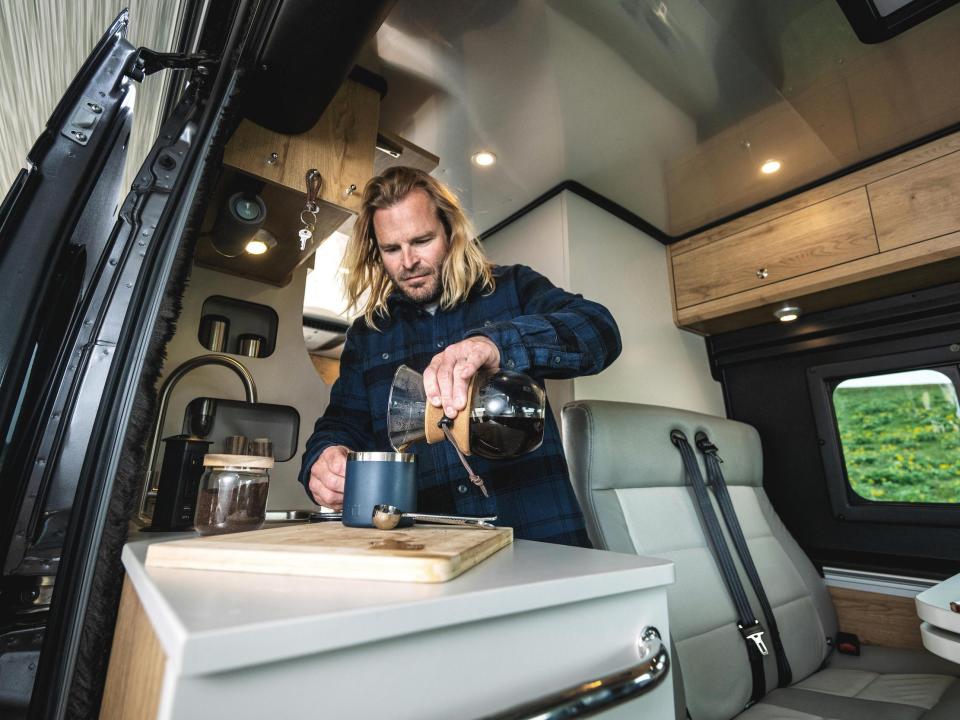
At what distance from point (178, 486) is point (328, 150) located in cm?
93

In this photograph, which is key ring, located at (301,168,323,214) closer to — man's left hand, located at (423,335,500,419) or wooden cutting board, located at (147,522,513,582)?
man's left hand, located at (423,335,500,419)

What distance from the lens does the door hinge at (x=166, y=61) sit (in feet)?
2.48

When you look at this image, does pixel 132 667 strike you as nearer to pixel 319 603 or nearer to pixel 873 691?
pixel 319 603

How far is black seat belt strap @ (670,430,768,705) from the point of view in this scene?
4.45 ft

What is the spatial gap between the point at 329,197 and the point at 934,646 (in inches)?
65.0

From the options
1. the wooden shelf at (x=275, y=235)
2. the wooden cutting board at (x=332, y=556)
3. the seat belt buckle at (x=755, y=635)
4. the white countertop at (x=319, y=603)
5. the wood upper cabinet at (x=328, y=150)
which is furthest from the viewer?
the seat belt buckle at (x=755, y=635)

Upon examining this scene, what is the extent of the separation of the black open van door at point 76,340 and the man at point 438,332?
1.14ft

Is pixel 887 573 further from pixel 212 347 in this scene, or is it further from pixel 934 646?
pixel 212 347

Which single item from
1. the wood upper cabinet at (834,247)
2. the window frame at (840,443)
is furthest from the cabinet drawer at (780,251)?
the window frame at (840,443)

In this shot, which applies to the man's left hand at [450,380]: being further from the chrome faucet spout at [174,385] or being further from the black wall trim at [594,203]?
the black wall trim at [594,203]

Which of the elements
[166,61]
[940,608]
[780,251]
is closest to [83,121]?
[166,61]

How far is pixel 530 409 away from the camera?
626 millimetres

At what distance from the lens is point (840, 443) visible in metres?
2.11

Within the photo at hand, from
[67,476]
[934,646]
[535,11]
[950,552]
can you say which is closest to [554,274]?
[535,11]
